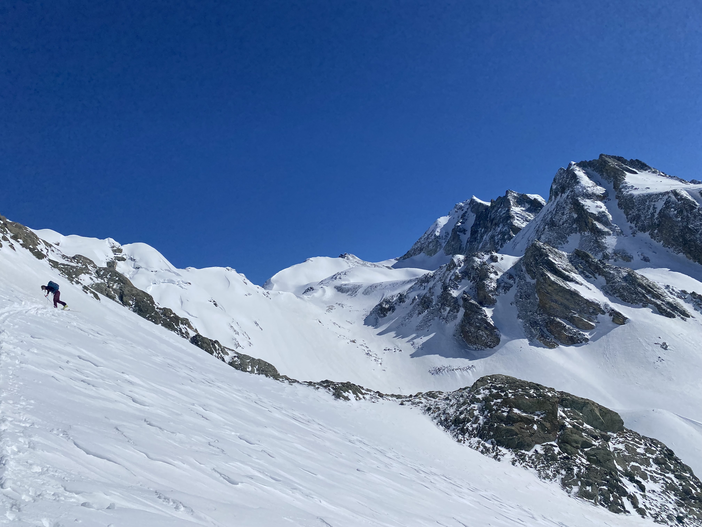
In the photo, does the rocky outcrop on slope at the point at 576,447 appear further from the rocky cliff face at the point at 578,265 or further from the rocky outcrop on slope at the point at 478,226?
the rocky outcrop on slope at the point at 478,226

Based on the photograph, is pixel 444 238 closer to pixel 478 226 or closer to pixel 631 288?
pixel 478 226

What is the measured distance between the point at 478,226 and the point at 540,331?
77439mm

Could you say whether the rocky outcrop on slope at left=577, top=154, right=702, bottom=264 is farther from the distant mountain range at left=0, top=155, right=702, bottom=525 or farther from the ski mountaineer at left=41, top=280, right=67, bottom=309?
the ski mountaineer at left=41, top=280, right=67, bottom=309

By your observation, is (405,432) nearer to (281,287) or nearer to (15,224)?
(15,224)

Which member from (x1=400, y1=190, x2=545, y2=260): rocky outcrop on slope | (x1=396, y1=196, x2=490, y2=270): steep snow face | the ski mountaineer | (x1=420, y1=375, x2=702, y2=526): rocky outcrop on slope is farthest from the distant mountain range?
(x1=396, y1=196, x2=490, y2=270): steep snow face

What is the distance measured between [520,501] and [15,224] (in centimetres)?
3171

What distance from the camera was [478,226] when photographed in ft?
404

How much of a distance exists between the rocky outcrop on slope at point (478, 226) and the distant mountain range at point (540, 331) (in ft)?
81.2

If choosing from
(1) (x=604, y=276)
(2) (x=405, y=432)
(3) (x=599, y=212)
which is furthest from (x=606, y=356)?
(2) (x=405, y=432)

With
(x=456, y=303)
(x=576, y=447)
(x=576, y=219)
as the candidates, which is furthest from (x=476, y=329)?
(x=576, y=447)

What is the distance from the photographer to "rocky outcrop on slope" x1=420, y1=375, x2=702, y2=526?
49.9 feet

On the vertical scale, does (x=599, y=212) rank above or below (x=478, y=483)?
above

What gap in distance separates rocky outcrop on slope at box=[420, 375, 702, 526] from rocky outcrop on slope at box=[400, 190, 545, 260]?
78.7 metres

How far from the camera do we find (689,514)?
15.2m
